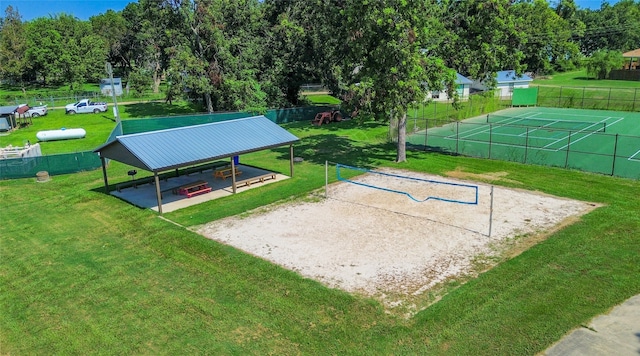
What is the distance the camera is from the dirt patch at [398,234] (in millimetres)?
13516

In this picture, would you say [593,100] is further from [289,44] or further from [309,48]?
[289,44]

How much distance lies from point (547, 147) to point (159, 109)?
3918 cm

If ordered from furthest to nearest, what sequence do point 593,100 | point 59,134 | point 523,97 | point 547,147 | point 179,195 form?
point 523,97
point 593,100
point 59,134
point 547,147
point 179,195

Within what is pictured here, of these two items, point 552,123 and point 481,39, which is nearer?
point 481,39

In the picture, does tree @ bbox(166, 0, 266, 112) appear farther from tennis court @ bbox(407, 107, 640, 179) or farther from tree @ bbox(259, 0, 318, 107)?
tennis court @ bbox(407, 107, 640, 179)

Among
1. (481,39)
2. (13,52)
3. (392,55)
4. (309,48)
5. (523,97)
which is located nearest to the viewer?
(392,55)

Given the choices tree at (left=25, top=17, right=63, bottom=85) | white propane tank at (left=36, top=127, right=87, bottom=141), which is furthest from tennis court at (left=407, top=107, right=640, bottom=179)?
tree at (left=25, top=17, right=63, bottom=85)

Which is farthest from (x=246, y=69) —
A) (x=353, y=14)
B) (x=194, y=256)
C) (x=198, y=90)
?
(x=194, y=256)

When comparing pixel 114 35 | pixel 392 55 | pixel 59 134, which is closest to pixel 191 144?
pixel 392 55

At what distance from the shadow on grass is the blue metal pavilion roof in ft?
87.2

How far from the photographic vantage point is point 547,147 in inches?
1188

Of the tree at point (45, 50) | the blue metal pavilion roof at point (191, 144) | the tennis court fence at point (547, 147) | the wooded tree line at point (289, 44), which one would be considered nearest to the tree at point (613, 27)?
the wooded tree line at point (289, 44)

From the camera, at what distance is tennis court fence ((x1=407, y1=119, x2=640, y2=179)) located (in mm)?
25388

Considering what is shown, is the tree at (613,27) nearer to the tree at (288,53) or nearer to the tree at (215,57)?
the tree at (288,53)
